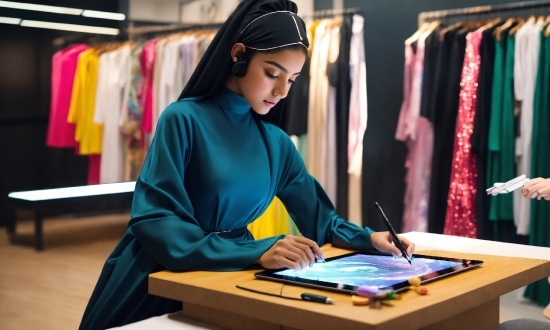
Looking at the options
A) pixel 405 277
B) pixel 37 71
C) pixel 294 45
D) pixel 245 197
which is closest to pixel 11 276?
pixel 37 71

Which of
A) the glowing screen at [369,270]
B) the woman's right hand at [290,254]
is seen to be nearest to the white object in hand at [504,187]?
the glowing screen at [369,270]

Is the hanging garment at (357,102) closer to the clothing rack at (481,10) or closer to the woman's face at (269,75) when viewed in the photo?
the clothing rack at (481,10)

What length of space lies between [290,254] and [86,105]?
9.17 feet

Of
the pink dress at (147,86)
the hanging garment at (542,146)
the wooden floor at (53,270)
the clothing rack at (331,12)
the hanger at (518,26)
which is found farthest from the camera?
the clothing rack at (331,12)

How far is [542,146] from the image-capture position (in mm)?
4094

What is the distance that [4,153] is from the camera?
134 inches

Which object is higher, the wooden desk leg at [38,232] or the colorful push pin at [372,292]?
the colorful push pin at [372,292]

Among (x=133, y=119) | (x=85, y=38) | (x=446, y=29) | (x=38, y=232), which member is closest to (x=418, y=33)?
(x=446, y=29)

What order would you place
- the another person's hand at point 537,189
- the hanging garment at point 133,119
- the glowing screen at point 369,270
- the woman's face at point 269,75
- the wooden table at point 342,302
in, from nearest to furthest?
the wooden table at point 342,302 → the glowing screen at point 369,270 → the woman's face at point 269,75 → the another person's hand at point 537,189 → the hanging garment at point 133,119

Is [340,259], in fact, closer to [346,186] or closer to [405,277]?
[405,277]

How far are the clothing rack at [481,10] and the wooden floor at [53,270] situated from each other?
89.9 inches

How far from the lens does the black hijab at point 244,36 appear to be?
1824 mm

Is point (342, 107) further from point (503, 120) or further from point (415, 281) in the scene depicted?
point (415, 281)

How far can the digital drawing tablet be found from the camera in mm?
1458
